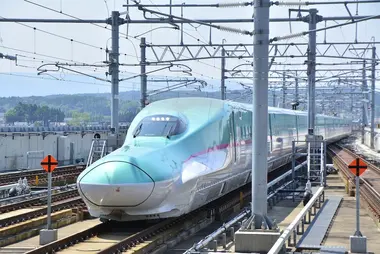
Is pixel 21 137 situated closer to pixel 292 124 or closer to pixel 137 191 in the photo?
pixel 292 124

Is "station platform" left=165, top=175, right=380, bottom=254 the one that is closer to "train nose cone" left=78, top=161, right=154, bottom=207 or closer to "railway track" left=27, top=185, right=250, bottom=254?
"railway track" left=27, top=185, right=250, bottom=254

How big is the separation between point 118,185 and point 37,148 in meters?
33.1

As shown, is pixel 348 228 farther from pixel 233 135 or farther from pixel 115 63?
pixel 115 63

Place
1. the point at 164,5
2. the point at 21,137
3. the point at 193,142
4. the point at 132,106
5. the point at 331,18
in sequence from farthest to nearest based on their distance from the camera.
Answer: the point at 132,106, the point at 21,137, the point at 331,18, the point at 164,5, the point at 193,142

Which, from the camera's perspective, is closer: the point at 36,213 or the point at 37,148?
the point at 36,213

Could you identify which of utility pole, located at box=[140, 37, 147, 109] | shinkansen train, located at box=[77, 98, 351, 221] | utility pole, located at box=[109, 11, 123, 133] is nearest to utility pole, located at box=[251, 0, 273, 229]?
shinkansen train, located at box=[77, 98, 351, 221]

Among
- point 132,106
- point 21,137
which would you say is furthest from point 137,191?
point 132,106

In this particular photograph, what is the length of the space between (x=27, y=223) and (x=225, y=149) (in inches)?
222

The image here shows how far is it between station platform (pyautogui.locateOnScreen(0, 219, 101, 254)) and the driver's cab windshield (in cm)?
315

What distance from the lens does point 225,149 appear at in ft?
64.7

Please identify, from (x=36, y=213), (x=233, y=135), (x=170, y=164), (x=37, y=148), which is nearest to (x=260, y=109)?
(x=170, y=164)

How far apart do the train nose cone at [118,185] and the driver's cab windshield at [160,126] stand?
90.2 inches

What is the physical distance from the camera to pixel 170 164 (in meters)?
15.8

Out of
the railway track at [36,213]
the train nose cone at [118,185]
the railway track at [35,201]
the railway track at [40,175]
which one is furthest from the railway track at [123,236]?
the railway track at [40,175]
